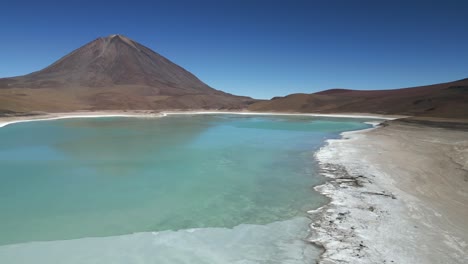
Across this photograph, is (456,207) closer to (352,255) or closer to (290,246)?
(352,255)

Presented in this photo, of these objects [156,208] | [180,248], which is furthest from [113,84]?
[180,248]

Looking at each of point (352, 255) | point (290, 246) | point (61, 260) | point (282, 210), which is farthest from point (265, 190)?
point (61, 260)

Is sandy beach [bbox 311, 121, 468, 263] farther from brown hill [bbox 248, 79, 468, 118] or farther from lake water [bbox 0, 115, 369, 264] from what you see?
brown hill [bbox 248, 79, 468, 118]

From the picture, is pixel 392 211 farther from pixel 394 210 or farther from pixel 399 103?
pixel 399 103

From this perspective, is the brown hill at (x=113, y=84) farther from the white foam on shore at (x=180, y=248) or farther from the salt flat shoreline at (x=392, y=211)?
the salt flat shoreline at (x=392, y=211)

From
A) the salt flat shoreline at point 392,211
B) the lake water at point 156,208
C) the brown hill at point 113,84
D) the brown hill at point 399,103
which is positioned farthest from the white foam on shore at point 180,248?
the brown hill at point 113,84
